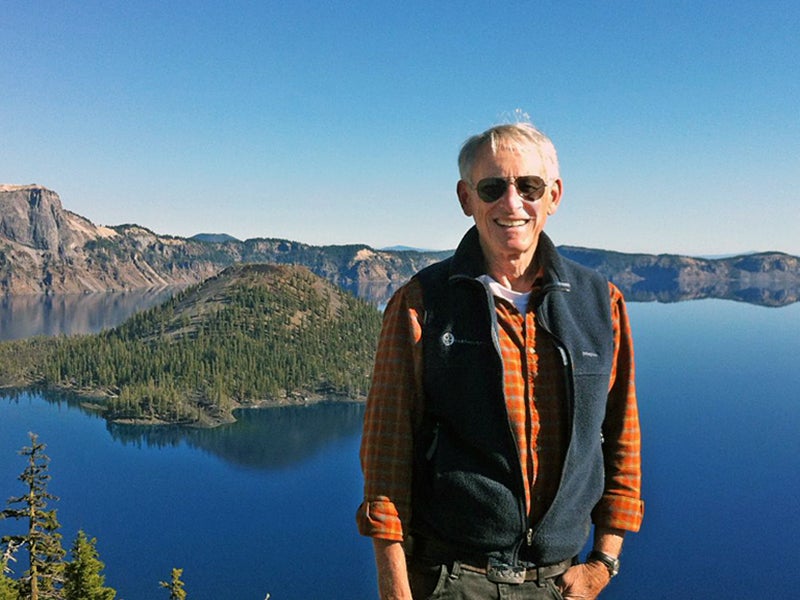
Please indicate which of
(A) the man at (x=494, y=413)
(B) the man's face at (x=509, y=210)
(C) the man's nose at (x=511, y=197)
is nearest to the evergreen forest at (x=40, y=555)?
(A) the man at (x=494, y=413)

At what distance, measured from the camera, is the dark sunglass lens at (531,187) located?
160 inches

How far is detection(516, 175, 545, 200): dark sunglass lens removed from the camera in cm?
407

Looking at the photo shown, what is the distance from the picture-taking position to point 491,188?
13.4 ft

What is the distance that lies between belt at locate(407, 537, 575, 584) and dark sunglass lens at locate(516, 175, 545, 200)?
2212mm

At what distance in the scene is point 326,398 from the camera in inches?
6309

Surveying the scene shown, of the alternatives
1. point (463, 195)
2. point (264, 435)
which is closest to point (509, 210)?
point (463, 195)

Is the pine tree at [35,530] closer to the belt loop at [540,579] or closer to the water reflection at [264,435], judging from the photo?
the belt loop at [540,579]

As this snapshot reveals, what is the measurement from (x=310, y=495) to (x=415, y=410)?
99.0m

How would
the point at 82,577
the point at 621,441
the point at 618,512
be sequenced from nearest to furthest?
the point at 618,512 < the point at 621,441 < the point at 82,577

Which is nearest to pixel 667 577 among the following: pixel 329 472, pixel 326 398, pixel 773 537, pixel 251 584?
pixel 773 537

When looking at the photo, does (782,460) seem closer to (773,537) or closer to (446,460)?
(773,537)

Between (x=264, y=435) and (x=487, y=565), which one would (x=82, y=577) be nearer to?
(x=487, y=565)

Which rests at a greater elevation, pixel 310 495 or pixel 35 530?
pixel 35 530

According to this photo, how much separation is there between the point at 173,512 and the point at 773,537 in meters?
76.8
